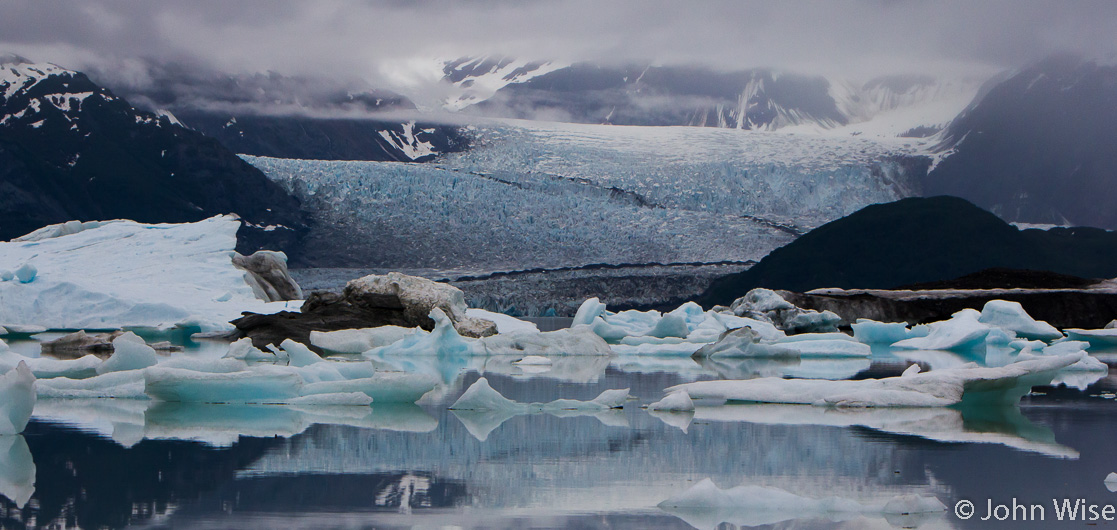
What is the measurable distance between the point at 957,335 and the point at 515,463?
8902 mm

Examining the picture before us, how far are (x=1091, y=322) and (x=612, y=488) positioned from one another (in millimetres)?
16463

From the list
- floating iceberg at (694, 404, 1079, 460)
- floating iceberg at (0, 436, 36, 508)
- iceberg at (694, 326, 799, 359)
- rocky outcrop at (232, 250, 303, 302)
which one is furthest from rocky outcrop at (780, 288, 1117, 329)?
floating iceberg at (0, 436, 36, 508)

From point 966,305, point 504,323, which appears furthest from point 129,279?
point 966,305

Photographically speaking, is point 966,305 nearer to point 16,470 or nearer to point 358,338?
point 358,338

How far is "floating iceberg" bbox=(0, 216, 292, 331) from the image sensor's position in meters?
12.2

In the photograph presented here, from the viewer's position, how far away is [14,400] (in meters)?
3.65

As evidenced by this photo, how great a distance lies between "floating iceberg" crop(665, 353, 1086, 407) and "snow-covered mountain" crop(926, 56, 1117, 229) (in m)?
31.9

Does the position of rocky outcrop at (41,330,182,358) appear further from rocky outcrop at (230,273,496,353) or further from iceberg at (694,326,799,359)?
iceberg at (694,326,799,359)

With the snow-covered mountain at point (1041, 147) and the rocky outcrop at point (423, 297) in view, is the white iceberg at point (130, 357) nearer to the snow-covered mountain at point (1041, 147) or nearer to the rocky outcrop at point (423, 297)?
the rocky outcrop at point (423, 297)

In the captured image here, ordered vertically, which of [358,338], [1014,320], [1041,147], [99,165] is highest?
[1041,147]

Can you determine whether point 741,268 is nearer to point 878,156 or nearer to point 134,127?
point 878,156

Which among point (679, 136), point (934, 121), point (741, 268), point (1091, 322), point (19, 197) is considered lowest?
point (1091, 322)

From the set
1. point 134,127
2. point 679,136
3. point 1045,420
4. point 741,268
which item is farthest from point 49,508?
point 134,127

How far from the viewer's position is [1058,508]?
259 centimetres
